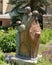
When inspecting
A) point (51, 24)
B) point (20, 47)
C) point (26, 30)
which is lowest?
point (51, 24)

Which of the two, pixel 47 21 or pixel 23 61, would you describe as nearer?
pixel 23 61

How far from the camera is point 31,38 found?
7.63 metres

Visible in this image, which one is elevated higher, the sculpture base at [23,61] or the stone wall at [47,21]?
the sculpture base at [23,61]

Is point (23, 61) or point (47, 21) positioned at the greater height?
point (23, 61)

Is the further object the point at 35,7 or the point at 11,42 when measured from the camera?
the point at 35,7

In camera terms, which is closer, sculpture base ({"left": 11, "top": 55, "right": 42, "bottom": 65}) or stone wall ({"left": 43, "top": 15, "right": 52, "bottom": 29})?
sculpture base ({"left": 11, "top": 55, "right": 42, "bottom": 65})

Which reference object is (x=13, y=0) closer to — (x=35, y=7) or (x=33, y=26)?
(x=35, y=7)

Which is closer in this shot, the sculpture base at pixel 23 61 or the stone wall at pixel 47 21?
the sculpture base at pixel 23 61

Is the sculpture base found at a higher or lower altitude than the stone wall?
higher

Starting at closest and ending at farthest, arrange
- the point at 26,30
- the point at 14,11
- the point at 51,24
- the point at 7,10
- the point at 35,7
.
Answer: the point at 26,30
the point at 51,24
the point at 35,7
the point at 14,11
the point at 7,10

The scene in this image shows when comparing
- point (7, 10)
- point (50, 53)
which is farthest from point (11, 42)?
point (7, 10)

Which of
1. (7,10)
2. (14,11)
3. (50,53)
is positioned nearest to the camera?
(50,53)

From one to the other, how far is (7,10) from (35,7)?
925cm

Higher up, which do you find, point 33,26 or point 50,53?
point 33,26
